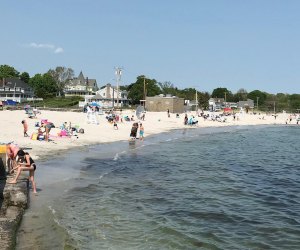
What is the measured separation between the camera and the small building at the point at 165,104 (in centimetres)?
8912

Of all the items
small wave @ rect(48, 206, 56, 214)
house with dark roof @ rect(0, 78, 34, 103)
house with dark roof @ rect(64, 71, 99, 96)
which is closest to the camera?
small wave @ rect(48, 206, 56, 214)

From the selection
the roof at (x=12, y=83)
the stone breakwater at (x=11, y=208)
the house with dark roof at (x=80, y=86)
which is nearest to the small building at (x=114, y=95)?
the house with dark roof at (x=80, y=86)

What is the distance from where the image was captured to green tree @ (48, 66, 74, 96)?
150512 mm

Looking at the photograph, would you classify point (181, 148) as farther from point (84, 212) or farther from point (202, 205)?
point (84, 212)

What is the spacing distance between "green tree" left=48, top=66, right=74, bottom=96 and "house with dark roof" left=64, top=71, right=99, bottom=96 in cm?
168

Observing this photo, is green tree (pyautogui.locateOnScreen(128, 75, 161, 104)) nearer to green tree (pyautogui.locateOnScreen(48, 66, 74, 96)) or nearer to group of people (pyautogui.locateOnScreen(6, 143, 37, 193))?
green tree (pyautogui.locateOnScreen(48, 66, 74, 96))

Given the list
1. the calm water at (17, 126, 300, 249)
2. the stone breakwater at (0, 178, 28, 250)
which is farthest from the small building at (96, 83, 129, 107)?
the stone breakwater at (0, 178, 28, 250)

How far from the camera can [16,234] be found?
9375 mm

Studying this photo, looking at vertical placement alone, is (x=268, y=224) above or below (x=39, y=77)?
below

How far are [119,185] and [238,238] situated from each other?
23.2ft

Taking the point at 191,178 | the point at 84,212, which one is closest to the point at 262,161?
the point at 191,178

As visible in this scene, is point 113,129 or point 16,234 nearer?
point 16,234

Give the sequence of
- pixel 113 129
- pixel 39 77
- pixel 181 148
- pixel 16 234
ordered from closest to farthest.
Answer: pixel 16 234 → pixel 181 148 → pixel 113 129 → pixel 39 77

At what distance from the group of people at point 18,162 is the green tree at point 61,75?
5377 inches
